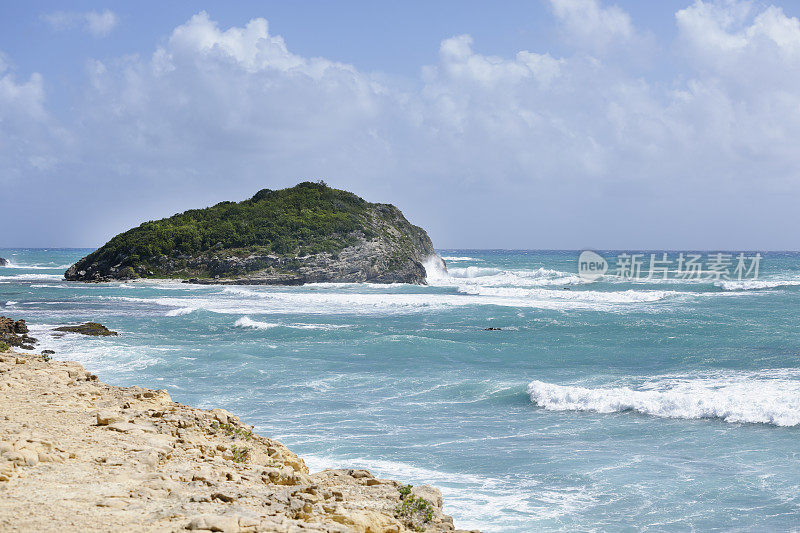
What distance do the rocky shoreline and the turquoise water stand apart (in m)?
2.14

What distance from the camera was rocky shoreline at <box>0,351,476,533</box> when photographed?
504 centimetres

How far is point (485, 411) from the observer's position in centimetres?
1340

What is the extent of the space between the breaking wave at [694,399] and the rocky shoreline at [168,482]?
7.81 m

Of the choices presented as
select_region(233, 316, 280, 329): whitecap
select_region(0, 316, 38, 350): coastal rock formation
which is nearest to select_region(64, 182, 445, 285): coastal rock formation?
select_region(233, 316, 280, 329): whitecap

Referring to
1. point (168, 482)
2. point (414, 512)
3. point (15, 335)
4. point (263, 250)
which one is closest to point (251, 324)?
point (15, 335)

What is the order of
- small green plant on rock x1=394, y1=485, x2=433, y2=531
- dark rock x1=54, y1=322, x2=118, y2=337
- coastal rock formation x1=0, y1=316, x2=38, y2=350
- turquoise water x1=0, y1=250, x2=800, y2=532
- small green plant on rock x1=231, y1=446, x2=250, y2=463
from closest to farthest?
small green plant on rock x1=394, y1=485, x2=433, y2=531 → small green plant on rock x1=231, y1=446, x2=250, y2=463 → turquoise water x1=0, y1=250, x2=800, y2=532 → coastal rock formation x1=0, y1=316, x2=38, y2=350 → dark rock x1=54, y1=322, x2=118, y2=337

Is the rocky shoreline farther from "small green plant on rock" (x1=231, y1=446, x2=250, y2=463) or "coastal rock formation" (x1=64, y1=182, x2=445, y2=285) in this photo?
"coastal rock formation" (x1=64, y1=182, x2=445, y2=285)

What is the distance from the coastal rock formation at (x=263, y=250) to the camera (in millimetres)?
54281

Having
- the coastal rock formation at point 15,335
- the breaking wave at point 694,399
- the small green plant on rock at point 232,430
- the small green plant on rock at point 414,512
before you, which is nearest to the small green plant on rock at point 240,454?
the small green plant on rock at point 232,430

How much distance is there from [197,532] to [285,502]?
988 millimetres

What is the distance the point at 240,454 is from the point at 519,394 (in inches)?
344

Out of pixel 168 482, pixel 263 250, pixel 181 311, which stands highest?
pixel 263 250

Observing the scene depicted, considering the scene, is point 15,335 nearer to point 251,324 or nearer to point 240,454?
point 251,324

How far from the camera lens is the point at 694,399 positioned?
520 inches
